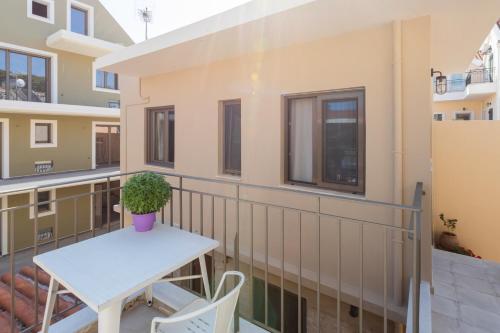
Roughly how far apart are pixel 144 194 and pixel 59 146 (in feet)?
38.8

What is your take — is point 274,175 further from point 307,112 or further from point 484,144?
point 484,144

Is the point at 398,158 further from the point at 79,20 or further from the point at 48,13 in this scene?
the point at 79,20

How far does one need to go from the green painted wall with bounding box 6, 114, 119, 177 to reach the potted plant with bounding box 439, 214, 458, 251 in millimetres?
13320

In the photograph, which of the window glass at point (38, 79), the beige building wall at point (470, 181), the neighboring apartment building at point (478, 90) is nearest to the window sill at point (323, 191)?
the beige building wall at point (470, 181)

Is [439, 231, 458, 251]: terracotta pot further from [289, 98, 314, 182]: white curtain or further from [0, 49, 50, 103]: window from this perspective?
[0, 49, 50, 103]: window

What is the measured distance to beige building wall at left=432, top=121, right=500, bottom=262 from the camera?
5.72 meters

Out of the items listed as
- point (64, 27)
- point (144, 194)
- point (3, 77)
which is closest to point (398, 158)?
point (144, 194)

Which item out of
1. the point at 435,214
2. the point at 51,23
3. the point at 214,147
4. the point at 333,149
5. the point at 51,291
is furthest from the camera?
the point at 51,23

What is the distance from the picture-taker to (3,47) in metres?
10.1

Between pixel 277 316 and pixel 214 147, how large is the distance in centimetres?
291

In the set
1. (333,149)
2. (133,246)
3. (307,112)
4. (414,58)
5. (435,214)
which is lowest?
(435,214)

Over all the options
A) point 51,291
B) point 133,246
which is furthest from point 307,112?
point 51,291

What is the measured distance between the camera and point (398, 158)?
2.86 m

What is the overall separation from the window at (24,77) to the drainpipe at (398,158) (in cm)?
1223
